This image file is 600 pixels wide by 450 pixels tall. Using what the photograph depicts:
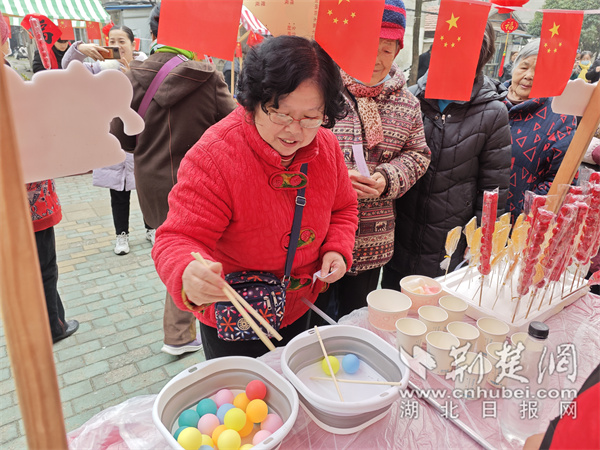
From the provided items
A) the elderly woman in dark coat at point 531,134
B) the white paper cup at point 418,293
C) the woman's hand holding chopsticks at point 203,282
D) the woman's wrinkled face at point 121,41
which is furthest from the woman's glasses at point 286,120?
the woman's wrinkled face at point 121,41

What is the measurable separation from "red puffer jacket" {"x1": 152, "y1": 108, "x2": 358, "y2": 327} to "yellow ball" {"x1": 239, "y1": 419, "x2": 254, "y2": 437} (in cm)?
38

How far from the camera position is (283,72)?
1204 millimetres

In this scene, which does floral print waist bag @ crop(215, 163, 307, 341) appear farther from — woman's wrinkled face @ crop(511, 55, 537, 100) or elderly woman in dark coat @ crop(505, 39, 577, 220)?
woman's wrinkled face @ crop(511, 55, 537, 100)

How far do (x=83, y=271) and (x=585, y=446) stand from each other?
399 centimetres

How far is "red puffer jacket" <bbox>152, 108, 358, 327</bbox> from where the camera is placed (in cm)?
Result: 124

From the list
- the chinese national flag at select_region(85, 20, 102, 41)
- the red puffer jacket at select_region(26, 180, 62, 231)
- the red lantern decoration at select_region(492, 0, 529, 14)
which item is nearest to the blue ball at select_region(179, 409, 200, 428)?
the red puffer jacket at select_region(26, 180, 62, 231)

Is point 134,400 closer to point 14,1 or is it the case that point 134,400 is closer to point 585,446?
point 585,446

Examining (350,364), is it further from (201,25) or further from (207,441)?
(201,25)

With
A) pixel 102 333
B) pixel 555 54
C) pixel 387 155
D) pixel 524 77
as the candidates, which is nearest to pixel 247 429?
pixel 387 155

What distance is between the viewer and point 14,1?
221 inches

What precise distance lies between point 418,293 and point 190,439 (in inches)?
38.9

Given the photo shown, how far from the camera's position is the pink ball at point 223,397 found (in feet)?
3.64

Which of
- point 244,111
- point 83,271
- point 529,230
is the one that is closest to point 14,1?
point 83,271

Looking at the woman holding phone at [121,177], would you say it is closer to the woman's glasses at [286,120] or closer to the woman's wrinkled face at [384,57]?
the woman's wrinkled face at [384,57]
